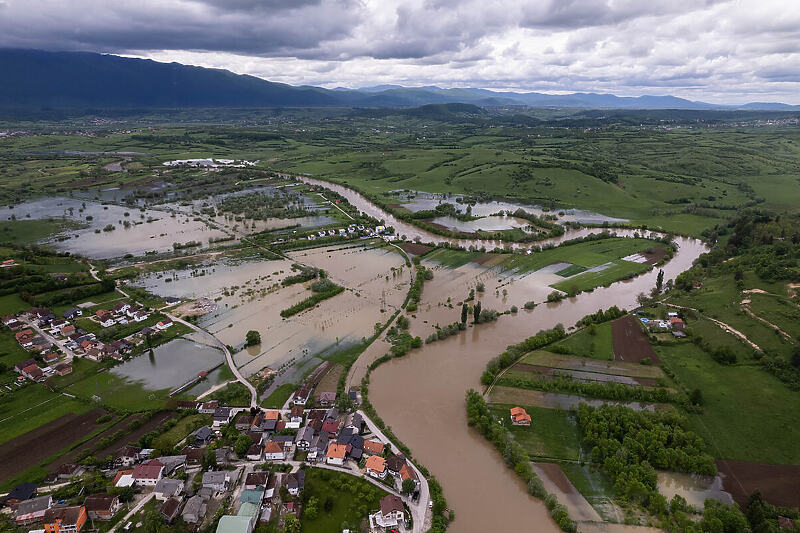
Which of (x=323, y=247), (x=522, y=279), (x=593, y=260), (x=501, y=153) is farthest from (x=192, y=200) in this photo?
(x=501, y=153)

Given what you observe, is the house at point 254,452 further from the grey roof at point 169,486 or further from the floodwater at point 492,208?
the floodwater at point 492,208

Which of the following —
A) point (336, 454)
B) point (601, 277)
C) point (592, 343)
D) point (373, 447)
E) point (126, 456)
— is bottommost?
point (126, 456)

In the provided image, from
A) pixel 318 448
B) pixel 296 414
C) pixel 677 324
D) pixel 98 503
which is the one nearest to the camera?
pixel 98 503

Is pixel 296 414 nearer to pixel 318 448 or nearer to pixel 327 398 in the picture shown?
pixel 327 398

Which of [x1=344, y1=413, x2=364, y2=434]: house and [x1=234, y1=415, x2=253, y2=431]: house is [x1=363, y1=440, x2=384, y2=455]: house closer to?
[x1=344, y1=413, x2=364, y2=434]: house

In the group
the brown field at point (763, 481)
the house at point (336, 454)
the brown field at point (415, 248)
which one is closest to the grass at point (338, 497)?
the house at point (336, 454)

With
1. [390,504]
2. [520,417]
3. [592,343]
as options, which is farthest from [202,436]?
[592,343]

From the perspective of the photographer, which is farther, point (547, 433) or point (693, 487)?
point (547, 433)
